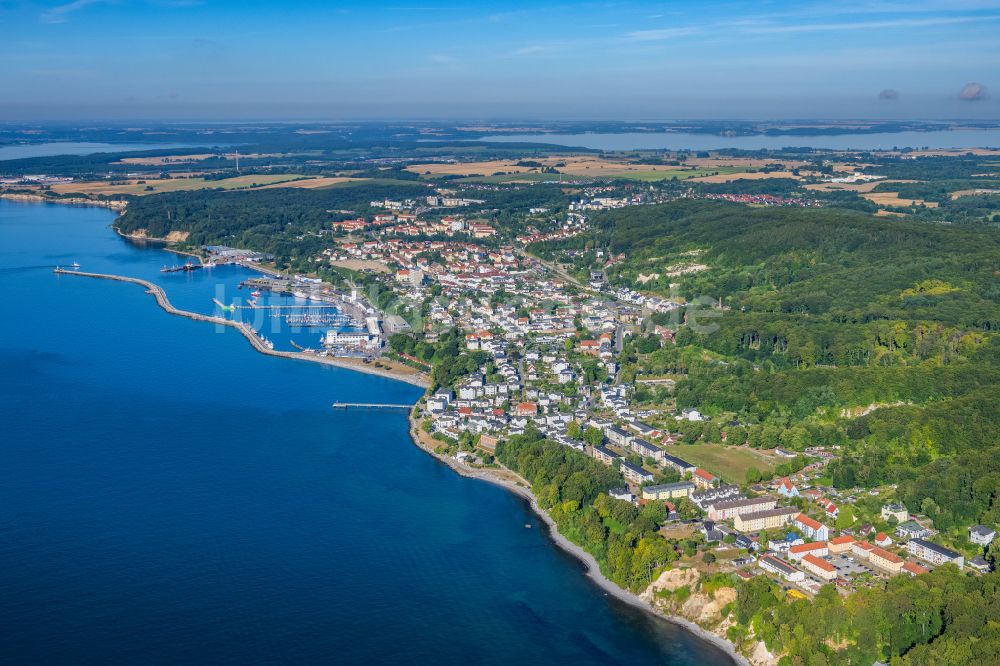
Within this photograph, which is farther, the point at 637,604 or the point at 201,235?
the point at 201,235

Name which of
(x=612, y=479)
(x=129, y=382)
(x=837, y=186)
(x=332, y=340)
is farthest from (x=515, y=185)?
(x=612, y=479)

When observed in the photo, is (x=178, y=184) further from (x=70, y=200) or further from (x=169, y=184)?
(x=70, y=200)

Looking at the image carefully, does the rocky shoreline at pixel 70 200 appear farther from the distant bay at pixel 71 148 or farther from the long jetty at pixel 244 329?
the distant bay at pixel 71 148

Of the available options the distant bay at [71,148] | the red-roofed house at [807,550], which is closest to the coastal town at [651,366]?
the red-roofed house at [807,550]

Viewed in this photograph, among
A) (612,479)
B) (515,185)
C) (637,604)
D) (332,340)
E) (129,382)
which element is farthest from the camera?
(515,185)

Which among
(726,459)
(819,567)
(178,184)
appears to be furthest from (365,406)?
(178,184)

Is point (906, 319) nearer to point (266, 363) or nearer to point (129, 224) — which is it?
point (266, 363)

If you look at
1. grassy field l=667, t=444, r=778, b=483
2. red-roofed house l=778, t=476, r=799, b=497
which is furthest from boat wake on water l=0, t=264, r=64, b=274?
red-roofed house l=778, t=476, r=799, b=497
